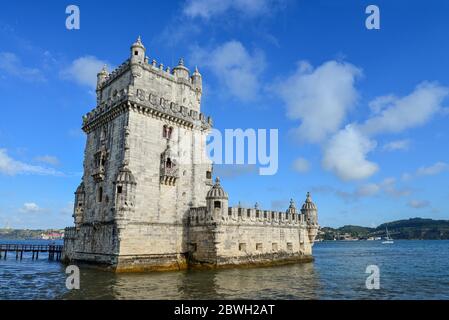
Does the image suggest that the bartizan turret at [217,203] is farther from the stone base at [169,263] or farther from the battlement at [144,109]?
the battlement at [144,109]

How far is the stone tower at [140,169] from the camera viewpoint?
3100cm

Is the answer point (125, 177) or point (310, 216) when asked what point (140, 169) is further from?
point (310, 216)

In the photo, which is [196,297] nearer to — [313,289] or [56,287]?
[313,289]

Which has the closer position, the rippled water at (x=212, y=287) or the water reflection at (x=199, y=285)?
the water reflection at (x=199, y=285)

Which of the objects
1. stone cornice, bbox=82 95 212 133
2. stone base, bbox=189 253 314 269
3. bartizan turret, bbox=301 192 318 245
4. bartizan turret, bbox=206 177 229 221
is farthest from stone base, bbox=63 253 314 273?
stone cornice, bbox=82 95 212 133

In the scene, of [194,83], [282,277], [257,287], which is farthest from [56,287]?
[194,83]

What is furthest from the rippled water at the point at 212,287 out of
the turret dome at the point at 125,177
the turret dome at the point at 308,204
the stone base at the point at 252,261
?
the turret dome at the point at 308,204

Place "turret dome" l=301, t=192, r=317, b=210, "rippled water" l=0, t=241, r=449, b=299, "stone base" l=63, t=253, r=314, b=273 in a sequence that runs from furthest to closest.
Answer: "turret dome" l=301, t=192, r=317, b=210
"stone base" l=63, t=253, r=314, b=273
"rippled water" l=0, t=241, r=449, b=299

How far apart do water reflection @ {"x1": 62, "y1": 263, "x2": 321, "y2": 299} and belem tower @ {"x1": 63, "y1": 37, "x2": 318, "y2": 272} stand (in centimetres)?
251

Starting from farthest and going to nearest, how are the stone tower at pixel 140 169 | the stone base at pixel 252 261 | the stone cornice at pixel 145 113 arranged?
the stone base at pixel 252 261 → the stone cornice at pixel 145 113 → the stone tower at pixel 140 169

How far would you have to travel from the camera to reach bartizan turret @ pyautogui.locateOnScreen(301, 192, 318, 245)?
46.8 metres

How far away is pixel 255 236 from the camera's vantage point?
123 feet

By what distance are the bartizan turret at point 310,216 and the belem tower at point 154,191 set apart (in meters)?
8.17

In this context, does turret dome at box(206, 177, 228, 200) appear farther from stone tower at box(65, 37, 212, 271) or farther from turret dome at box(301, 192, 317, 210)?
turret dome at box(301, 192, 317, 210)
